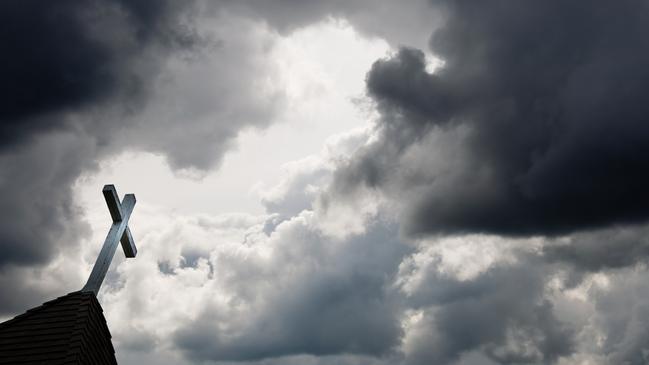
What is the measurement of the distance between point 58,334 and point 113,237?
3.77 metres

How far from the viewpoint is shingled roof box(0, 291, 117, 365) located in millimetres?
10086

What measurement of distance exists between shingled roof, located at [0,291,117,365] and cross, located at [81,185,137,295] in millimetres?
689

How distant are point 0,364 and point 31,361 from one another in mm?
682

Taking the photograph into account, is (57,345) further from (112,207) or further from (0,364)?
(112,207)

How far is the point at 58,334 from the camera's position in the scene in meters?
10.5

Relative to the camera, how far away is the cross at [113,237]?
12.3 meters

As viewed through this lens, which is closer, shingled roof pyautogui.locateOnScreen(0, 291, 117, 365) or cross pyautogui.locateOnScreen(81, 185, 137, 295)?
shingled roof pyautogui.locateOnScreen(0, 291, 117, 365)

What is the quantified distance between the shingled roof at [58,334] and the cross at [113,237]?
69 cm

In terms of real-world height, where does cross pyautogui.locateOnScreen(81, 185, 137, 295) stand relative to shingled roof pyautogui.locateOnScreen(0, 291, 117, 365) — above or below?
above

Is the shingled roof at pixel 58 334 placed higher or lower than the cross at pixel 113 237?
lower

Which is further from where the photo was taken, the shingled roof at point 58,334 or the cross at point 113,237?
the cross at point 113,237

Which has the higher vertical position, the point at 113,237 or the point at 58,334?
the point at 113,237

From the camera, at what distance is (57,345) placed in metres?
10.2

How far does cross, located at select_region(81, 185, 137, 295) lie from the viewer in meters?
12.3
